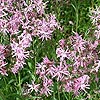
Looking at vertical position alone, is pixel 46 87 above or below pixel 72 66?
below

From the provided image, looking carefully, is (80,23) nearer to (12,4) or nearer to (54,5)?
(54,5)

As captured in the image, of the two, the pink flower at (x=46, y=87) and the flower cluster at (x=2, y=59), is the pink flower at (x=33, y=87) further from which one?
the flower cluster at (x=2, y=59)

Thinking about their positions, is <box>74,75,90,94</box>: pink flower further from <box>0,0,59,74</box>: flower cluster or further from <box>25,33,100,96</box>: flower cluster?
<box>0,0,59,74</box>: flower cluster

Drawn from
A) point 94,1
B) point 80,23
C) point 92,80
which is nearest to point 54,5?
point 80,23

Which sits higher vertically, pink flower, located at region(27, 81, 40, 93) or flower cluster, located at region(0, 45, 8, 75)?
flower cluster, located at region(0, 45, 8, 75)

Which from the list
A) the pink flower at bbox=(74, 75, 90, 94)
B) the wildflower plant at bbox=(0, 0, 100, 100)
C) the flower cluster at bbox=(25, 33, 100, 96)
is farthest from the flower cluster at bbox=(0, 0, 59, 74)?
the pink flower at bbox=(74, 75, 90, 94)

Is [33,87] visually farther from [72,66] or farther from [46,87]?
[72,66]

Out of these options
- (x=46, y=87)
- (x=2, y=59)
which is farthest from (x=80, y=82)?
(x=2, y=59)

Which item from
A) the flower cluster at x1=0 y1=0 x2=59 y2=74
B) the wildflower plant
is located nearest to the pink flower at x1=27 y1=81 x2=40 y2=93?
the wildflower plant

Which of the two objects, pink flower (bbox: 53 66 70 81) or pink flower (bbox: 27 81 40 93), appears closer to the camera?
pink flower (bbox: 53 66 70 81)

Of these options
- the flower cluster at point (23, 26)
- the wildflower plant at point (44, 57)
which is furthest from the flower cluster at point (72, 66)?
the flower cluster at point (23, 26)

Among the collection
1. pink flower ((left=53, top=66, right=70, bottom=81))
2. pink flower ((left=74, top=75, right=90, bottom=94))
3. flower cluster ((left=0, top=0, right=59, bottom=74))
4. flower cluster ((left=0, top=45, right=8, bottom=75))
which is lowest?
pink flower ((left=74, top=75, right=90, bottom=94))
